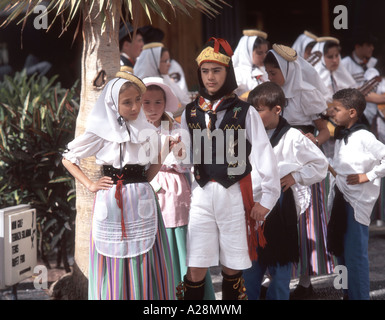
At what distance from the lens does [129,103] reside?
10.8 feet

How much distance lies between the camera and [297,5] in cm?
1223

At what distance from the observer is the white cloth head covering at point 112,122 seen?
128 inches

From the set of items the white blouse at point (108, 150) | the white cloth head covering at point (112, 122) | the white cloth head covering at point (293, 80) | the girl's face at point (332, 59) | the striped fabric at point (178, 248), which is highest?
the girl's face at point (332, 59)

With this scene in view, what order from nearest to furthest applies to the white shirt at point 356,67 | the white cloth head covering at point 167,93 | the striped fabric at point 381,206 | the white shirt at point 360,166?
the white shirt at point 360,166 → the white cloth head covering at point 167,93 → the striped fabric at point 381,206 → the white shirt at point 356,67

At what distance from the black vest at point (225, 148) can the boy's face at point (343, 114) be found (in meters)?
0.92

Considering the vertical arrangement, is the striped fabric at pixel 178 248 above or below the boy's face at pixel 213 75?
below

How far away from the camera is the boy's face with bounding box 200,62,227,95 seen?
3.29 meters

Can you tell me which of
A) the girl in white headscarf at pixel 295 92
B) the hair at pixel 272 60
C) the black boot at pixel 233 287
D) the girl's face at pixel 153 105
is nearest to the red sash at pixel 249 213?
the black boot at pixel 233 287

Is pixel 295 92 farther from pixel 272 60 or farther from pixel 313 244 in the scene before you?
pixel 313 244

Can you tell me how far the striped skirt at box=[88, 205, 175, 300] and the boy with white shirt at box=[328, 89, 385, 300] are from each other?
1.27 metres

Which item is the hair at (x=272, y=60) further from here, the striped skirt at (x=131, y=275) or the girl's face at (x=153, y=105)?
the striped skirt at (x=131, y=275)

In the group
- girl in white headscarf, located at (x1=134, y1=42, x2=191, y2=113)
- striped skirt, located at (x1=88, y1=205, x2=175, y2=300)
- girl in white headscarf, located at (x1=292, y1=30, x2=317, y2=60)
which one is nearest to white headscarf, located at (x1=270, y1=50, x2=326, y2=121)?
striped skirt, located at (x1=88, y1=205, x2=175, y2=300)

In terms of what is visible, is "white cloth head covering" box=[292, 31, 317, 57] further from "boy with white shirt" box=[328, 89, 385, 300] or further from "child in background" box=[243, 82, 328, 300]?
"child in background" box=[243, 82, 328, 300]

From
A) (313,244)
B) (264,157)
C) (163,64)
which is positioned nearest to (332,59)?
(163,64)
